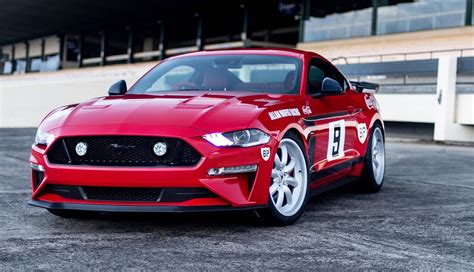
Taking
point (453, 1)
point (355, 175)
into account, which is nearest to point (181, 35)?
point (453, 1)

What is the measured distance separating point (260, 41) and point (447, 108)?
2414 cm

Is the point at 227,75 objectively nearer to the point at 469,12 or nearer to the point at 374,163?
the point at 374,163

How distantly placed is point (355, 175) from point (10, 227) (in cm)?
331

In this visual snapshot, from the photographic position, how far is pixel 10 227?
4.54 metres

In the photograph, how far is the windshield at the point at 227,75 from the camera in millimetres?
5551

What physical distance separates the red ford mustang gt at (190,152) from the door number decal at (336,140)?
46 mm

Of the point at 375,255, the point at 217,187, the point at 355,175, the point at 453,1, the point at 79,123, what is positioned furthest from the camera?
the point at 453,1

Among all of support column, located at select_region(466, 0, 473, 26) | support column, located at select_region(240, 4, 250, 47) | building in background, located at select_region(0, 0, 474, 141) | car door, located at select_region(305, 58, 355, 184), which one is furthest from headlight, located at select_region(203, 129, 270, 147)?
support column, located at select_region(240, 4, 250, 47)

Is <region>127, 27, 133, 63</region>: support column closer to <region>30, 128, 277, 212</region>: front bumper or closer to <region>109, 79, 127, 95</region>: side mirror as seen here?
<region>109, 79, 127, 95</region>: side mirror

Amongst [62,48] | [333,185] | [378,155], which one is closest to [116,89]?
[333,185]

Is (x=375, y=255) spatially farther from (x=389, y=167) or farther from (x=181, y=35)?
(x=181, y=35)

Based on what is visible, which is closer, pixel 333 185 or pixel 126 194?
pixel 126 194

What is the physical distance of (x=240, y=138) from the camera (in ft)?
14.2

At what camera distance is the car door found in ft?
17.3
